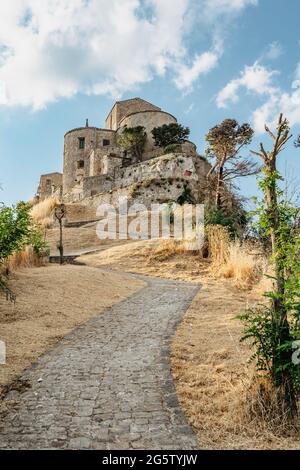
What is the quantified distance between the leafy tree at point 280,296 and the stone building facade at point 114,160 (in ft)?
79.6

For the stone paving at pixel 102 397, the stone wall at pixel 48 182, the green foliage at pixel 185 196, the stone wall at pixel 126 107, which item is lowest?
the stone paving at pixel 102 397

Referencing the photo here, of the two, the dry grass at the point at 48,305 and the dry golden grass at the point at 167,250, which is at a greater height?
the dry golden grass at the point at 167,250

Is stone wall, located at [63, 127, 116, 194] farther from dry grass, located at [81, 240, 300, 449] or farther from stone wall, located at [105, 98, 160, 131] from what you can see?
dry grass, located at [81, 240, 300, 449]

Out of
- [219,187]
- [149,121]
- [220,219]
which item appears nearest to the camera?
[220,219]

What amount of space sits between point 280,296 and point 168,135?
107 ft

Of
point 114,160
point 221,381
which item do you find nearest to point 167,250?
point 221,381

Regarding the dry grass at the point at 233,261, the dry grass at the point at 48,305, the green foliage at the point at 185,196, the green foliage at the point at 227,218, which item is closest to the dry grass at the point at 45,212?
the green foliage at the point at 185,196

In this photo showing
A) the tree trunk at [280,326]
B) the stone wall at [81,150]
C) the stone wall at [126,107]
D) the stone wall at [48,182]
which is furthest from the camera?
the stone wall at [48,182]

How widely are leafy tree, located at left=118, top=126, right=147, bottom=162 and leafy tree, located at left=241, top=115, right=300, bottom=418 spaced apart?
31.2 metres

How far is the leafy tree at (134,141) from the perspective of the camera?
34.6 metres

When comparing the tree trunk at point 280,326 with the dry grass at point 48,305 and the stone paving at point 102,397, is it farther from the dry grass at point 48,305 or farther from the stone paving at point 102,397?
the dry grass at point 48,305

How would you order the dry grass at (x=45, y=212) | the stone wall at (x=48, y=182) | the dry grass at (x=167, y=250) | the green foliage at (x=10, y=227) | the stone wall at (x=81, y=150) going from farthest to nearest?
the stone wall at (x=48, y=182) < the stone wall at (x=81, y=150) < the dry grass at (x=45, y=212) < the dry grass at (x=167, y=250) < the green foliage at (x=10, y=227)

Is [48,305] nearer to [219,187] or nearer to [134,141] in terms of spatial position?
[219,187]

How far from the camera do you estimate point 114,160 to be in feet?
111
